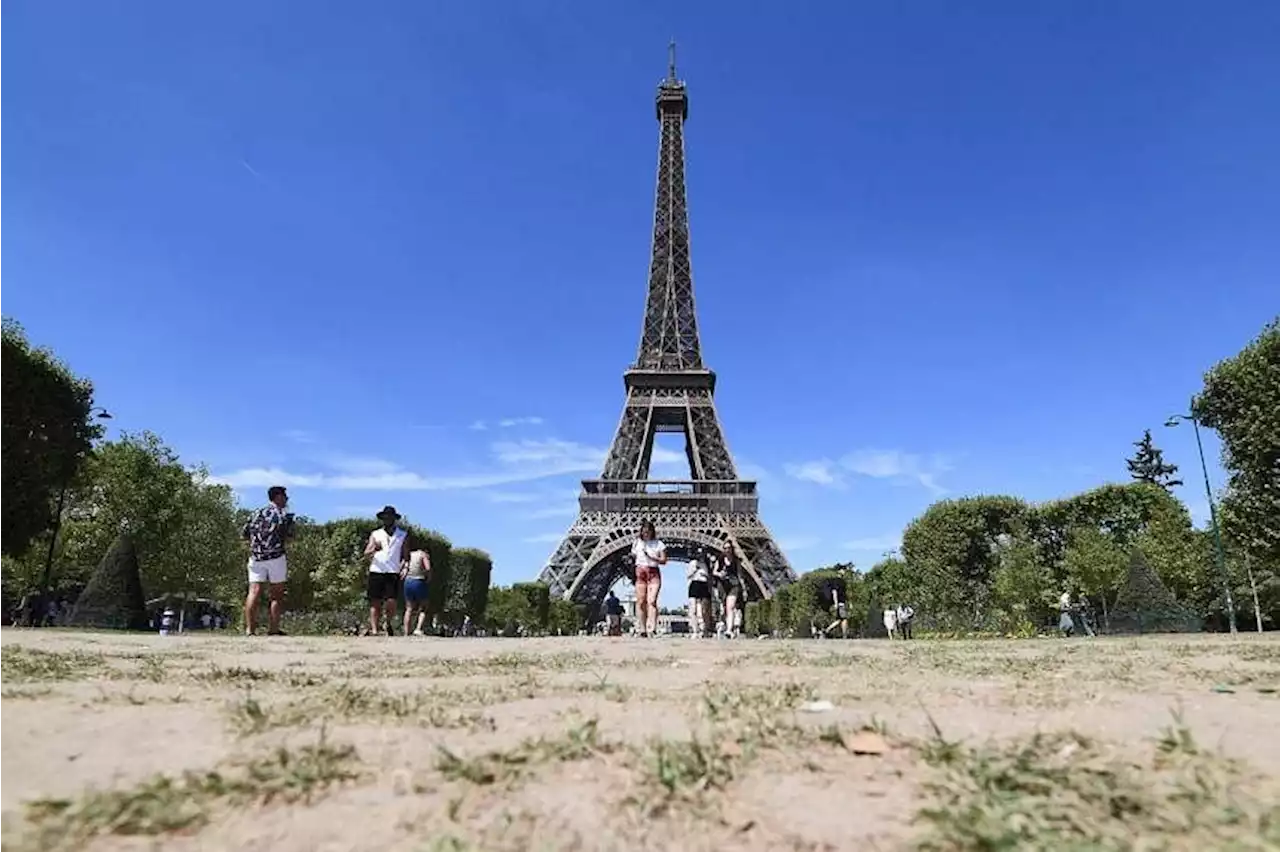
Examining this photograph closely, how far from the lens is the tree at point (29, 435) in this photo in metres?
22.4

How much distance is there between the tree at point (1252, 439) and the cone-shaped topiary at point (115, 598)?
103ft

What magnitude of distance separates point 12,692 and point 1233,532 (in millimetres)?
25631

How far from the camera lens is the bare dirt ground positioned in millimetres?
2189

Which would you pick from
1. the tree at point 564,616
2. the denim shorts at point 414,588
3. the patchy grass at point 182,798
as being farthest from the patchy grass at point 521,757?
the tree at point 564,616

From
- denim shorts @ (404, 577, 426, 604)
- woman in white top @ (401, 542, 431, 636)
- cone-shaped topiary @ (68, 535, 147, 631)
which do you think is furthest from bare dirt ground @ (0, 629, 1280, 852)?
cone-shaped topiary @ (68, 535, 147, 631)

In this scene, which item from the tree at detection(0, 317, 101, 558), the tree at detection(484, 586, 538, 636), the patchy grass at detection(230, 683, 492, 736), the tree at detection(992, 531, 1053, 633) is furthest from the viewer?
the tree at detection(484, 586, 538, 636)

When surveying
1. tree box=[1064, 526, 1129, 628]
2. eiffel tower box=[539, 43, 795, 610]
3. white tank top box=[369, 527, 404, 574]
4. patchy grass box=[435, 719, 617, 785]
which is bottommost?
patchy grass box=[435, 719, 617, 785]

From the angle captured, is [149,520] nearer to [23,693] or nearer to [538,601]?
[538,601]

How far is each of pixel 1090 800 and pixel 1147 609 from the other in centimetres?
3236

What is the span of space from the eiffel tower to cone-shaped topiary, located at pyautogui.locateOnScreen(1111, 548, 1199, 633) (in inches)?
851

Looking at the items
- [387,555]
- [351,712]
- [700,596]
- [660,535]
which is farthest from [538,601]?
[351,712]

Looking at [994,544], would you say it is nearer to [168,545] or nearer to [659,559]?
[659,559]

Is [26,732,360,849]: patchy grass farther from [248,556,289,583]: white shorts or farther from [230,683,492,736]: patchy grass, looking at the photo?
[248,556,289,583]: white shorts

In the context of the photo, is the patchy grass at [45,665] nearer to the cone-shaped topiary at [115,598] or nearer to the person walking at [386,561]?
the person walking at [386,561]
